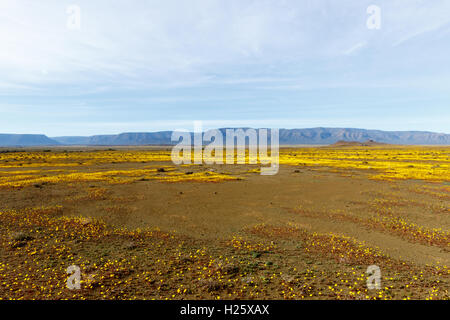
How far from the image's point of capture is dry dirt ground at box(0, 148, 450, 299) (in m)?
8.57

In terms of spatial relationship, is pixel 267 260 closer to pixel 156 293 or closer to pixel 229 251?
pixel 229 251

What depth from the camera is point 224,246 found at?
12609 mm

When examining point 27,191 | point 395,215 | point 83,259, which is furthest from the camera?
point 27,191

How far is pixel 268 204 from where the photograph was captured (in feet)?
Result: 72.1

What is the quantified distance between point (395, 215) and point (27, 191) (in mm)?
38187

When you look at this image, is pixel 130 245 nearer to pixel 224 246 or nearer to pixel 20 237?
pixel 224 246

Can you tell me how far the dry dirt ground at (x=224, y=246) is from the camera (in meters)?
8.57

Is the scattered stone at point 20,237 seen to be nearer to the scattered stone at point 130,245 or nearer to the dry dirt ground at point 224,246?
the dry dirt ground at point 224,246
